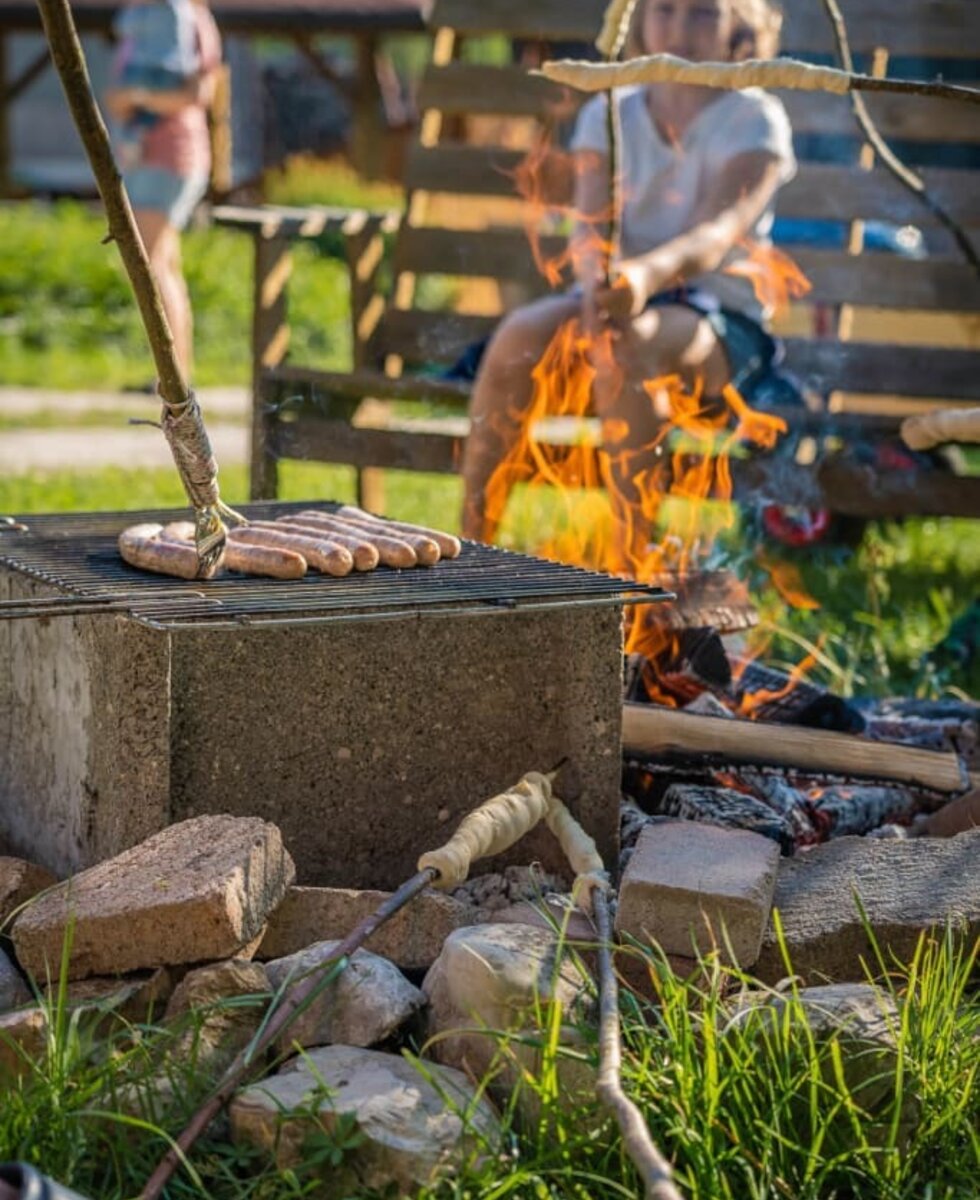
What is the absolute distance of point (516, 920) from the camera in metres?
3.03

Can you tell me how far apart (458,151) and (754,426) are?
1.74 metres

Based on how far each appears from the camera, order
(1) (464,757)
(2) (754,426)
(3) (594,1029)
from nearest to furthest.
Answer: (3) (594,1029), (1) (464,757), (2) (754,426)

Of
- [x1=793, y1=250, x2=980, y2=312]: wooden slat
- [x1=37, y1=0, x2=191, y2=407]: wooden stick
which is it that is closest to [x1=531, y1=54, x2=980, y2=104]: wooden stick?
[x1=37, y1=0, x2=191, y2=407]: wooden stick

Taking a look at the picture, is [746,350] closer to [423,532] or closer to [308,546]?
[423,532]

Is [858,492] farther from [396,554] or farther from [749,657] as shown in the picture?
[396,554]

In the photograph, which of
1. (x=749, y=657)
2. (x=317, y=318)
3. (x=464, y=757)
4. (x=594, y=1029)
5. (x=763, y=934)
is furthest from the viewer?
(x=317, y=318)

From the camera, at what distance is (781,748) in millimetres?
3895

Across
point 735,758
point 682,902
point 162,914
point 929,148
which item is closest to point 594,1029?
point 682,902

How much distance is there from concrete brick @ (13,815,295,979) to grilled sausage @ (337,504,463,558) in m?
0.79

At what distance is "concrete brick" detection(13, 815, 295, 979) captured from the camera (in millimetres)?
2807

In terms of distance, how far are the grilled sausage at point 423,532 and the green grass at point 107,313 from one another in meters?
8.14

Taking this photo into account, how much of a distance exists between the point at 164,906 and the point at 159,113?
7.33m

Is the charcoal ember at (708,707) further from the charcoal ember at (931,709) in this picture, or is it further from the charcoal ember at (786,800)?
the charcoal ember at (931,709)

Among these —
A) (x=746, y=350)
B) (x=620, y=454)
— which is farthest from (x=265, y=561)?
(x=746, y=350)
